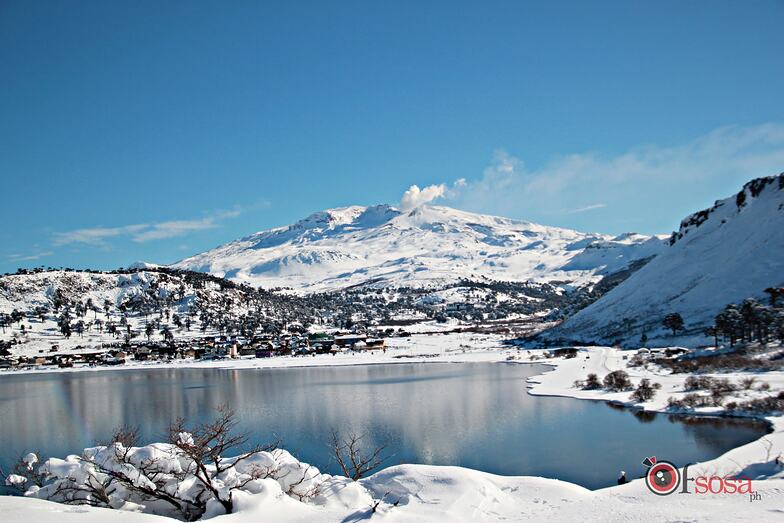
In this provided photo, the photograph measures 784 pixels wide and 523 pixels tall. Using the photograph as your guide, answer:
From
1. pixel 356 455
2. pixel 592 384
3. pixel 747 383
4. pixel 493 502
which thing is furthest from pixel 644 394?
pixel 493 502

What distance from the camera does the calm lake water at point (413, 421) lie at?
92.2ft

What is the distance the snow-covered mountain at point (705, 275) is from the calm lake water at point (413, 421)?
31337 mm

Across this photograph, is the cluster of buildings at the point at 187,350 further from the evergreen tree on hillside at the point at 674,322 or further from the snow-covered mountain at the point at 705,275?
the evergreen tree on hillside at the point at 674,322

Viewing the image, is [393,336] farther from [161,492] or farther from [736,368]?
[161,492]

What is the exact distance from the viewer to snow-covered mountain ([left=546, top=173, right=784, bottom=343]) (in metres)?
83.8

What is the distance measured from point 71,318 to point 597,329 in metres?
139

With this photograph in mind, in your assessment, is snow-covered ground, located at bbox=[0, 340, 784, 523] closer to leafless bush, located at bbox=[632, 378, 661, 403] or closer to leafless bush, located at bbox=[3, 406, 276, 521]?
leafless bush, located at bbox=[3, 406, 276, 521]

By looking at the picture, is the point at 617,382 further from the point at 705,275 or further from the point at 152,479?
the point at 705,275

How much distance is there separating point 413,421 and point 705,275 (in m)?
75.7

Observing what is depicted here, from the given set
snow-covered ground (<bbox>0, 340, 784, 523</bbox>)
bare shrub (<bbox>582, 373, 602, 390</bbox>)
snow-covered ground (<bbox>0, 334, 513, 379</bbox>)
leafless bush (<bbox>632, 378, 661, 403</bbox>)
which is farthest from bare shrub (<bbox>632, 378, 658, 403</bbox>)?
snow-covered ground (<bbox>0, 334, 513, 379</bbox>)

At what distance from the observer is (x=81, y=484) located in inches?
680

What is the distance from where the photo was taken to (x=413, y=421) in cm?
3878

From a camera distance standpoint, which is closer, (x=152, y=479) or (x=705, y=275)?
(x=152, y=479)

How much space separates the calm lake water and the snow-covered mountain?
31337mm
